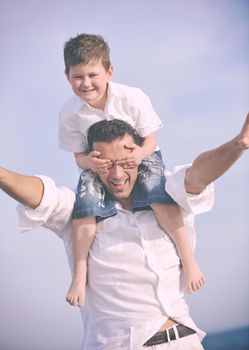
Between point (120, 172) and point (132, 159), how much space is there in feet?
0.22

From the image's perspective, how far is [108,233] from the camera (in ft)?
7.28

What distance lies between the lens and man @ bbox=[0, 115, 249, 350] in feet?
6.69

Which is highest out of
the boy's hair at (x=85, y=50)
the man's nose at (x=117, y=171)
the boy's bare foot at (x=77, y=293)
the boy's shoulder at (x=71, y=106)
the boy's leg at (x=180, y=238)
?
the boy's hair at (x=85, y=50)

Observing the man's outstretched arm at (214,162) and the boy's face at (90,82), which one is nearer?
the man's outstretched arm at (214,162)

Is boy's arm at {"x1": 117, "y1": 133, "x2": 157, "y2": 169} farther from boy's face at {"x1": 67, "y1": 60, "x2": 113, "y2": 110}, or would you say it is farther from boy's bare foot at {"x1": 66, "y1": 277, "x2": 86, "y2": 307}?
boy's bare foot at {"x1": 66, "y1": 277, "x2": 86, "y2": 307}

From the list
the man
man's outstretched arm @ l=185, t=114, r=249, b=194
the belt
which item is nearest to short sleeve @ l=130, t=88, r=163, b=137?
the man

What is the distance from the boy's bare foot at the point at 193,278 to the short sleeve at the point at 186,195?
0.19 m

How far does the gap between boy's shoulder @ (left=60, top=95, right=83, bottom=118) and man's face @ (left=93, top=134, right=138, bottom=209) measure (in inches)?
9.7

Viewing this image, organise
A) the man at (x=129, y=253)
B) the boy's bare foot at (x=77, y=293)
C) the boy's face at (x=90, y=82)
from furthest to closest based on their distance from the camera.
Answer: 1. the boy's face at (x=90, y=82)
2. the boy's bare foot at (x=77, y=293)
3. the man at (x=129, y=253)

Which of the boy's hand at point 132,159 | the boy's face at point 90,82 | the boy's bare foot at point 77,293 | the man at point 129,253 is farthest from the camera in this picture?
the boy's face at point 90,82

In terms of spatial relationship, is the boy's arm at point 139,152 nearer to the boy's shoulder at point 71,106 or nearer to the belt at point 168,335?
the boy's shoulder at point 71,106

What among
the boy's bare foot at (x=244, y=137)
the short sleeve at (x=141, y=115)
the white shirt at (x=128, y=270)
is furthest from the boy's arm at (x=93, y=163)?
the boy's bare foot at (x=244, y=137)

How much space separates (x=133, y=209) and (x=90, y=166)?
0.21 meters

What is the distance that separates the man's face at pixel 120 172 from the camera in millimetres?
2266
